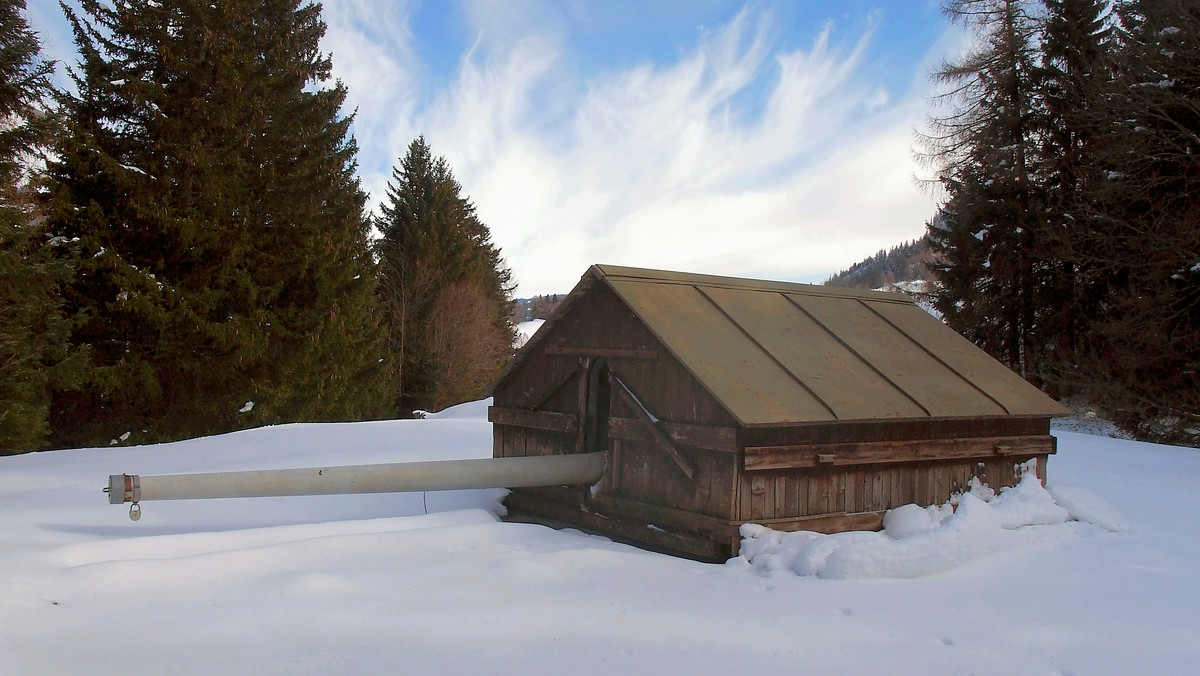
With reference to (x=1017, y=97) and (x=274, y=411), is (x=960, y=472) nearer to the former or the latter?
(x=274, y=411)

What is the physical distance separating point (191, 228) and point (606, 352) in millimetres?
14049

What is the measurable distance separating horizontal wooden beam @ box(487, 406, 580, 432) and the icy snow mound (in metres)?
2.25

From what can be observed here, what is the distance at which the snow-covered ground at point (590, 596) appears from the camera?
3.95 m

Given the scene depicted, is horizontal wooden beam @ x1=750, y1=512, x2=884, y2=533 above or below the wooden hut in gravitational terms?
below

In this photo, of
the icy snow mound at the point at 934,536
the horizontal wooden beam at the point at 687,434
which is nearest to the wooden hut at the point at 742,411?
the horizontal wooden beam at the point at 687,434

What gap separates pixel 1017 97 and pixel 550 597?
23.2 m

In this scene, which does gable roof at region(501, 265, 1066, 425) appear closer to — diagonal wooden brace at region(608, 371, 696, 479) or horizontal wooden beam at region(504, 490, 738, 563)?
diagonal wooden brace at region(608, 371, 696, 479)

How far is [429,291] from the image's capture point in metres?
34.3

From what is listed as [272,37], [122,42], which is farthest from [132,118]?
[272,37]

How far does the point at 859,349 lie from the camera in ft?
24.8

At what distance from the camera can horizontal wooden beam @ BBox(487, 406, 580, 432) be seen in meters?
7.44

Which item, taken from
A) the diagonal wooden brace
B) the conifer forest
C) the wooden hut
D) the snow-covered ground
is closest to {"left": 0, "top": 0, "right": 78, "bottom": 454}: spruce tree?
the conifer forest

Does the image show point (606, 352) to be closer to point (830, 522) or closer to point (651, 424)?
point (651, 424)

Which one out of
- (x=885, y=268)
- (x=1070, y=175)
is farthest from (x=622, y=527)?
(x=885, y=268)
